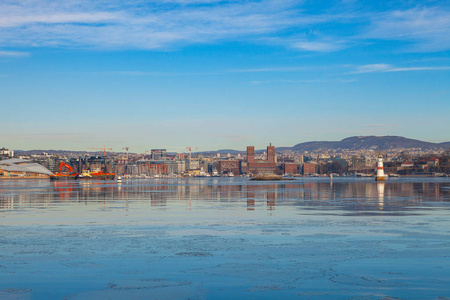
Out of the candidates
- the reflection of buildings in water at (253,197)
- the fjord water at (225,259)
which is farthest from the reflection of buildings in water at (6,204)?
the fjord water at (225,259)

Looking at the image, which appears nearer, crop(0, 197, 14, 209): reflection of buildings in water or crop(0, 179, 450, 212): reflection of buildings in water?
crop(0, 197, 14, 209): reflection of buildings in water

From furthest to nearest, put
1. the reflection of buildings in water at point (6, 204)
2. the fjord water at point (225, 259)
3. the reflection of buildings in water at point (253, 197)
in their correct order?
1. the reflection of buildings in water at point (253, 197)
2. the reflection of buildings in water at point (6, 204)
3. the fjord water at point (225, 259)

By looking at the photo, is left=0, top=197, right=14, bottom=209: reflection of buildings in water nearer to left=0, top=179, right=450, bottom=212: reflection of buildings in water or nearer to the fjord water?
left=0, top=179, right=450, bottom=212: reflection of buildings in water

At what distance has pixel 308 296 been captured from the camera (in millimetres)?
9086

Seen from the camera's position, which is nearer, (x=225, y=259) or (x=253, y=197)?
(x=225, y=259)

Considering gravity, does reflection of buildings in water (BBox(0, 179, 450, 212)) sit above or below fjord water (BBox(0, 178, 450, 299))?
below

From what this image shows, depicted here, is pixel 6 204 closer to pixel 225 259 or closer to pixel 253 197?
pixel 253 197

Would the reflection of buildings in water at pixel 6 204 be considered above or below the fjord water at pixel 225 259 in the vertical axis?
below

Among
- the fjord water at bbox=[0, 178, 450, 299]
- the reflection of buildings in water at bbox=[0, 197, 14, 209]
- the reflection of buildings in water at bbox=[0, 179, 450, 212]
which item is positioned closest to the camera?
the fjord water at bbox=[0, 178, 450, 299]

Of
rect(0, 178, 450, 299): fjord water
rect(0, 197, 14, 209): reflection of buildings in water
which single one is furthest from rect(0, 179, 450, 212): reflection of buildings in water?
rect(0, 178, 450, 299): fjord water

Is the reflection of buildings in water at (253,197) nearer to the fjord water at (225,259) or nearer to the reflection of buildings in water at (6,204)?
the reflection of buildings in water at (6,204)

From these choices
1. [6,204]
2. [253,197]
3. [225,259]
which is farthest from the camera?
[253,197]

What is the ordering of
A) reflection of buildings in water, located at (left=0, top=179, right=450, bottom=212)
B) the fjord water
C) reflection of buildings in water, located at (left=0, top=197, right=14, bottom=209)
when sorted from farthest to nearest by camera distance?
reflection of buildings in water, located at (left=0, top=179, right=450, bottom=212), reflection of buildings in water, located at (left=0, top=197, right=14, bottom=209), the fjord water

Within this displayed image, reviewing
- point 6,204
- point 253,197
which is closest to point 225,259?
point 6,204
